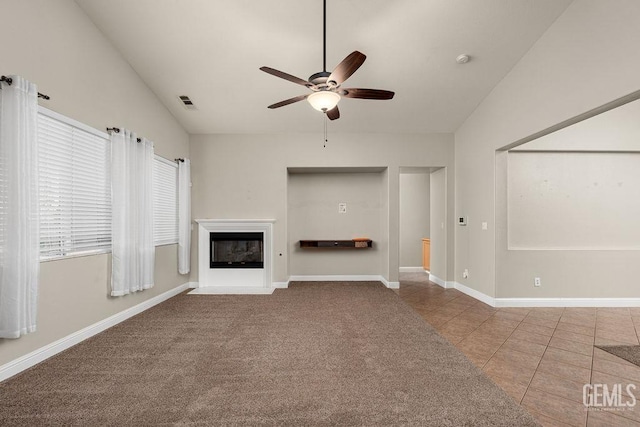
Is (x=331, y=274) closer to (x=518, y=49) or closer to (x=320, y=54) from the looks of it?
(x=320, y=54)

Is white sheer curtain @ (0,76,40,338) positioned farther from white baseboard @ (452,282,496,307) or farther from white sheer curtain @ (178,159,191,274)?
white baseboard @ (452,282,496,307)

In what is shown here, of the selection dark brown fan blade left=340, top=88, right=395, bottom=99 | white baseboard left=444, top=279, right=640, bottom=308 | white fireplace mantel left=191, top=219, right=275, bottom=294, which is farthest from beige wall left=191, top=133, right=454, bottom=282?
dark brown fan blade left=340, top=88, right=395, bottom=99

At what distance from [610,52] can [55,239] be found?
5439mm

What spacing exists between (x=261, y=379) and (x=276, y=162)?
4109mm

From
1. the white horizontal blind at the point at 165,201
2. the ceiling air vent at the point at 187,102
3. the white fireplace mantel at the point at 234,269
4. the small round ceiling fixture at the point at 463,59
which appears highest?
the small round ceiling fixture at the point at 463,59

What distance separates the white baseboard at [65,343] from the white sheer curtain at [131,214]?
0.31 m

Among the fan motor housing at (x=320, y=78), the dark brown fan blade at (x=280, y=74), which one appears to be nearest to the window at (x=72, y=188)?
the dark brown fan blade at (x=280, y=74)

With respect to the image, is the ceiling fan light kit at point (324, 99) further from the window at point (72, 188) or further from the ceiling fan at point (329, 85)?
the window at point (72, 188)

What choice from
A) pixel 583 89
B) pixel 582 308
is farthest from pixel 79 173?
pixel 582 308

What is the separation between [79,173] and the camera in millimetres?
3209

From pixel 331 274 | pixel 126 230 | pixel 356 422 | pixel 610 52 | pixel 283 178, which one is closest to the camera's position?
pixel 356 422

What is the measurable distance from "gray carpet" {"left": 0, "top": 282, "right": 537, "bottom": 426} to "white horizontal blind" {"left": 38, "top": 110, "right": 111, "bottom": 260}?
103cm

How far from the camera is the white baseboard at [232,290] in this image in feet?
17.5

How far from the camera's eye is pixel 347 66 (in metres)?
2.49
